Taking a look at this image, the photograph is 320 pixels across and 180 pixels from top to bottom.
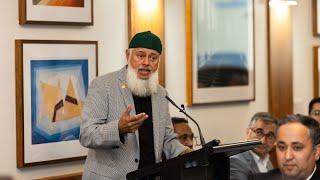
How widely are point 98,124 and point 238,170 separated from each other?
3.63ft

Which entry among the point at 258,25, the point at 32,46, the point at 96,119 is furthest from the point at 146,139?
the point at 258,25

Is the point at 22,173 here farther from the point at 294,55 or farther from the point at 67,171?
the point at 294,55

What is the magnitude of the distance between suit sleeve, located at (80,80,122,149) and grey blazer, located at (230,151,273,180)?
37.6 inches

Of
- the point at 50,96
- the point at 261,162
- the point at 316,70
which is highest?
the point at 316,70

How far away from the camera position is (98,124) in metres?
2.90

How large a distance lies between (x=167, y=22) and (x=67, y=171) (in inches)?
52.7

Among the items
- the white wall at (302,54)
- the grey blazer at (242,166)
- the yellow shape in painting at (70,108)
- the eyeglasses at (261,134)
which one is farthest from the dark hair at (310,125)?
the white wall at (302,54)

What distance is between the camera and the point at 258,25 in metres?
5.21

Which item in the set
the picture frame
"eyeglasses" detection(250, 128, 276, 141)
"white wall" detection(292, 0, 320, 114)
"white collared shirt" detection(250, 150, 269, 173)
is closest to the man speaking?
"white collared shirt" detection(250, 150, 269, 173)

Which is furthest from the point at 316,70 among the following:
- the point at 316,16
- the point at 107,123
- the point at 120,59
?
the point at 107,123

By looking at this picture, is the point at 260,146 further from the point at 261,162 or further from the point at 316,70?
the point at 316,70

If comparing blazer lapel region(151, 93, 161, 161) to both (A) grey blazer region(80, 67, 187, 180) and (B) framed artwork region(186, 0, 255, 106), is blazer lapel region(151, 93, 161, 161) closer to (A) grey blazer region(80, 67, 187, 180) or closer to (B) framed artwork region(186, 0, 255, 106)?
(A) grey blazer region(80, 67, 187, 180)

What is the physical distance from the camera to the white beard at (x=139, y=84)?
3043mm

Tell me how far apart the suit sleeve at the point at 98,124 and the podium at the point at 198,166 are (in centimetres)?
40
